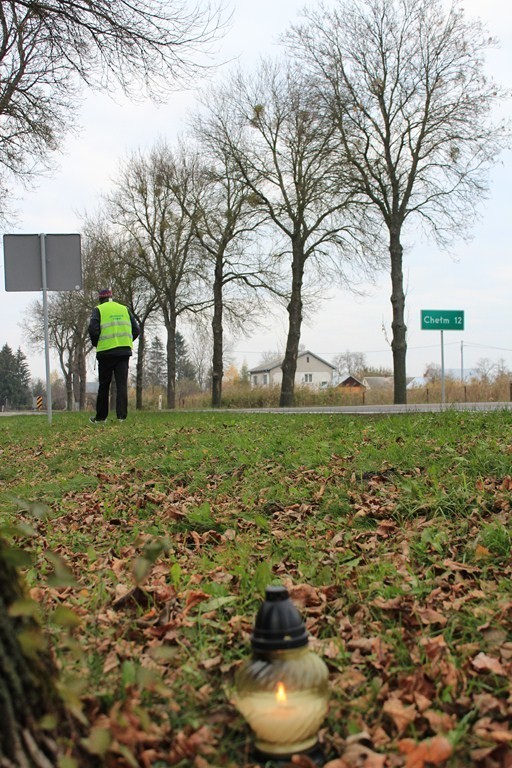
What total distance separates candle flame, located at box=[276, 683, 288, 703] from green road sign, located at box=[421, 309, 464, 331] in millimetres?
18876

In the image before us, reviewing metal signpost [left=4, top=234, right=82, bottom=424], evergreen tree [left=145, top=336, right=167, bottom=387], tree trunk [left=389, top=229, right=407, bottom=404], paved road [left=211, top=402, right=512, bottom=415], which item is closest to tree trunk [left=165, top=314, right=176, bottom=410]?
tree trunk [left=389, top=229, right=407, bottom=404]

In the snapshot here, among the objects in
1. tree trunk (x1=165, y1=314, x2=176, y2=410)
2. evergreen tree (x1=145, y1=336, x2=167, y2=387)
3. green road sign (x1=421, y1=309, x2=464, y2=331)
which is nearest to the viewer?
green road sign (x1=421, y1=309, x2=464, y2=331)

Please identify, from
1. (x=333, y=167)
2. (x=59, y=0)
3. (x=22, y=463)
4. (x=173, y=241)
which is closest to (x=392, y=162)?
(x=333, y=167)

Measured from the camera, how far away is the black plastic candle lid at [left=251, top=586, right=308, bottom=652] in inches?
74.9

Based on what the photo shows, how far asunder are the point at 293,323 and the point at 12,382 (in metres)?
82.2

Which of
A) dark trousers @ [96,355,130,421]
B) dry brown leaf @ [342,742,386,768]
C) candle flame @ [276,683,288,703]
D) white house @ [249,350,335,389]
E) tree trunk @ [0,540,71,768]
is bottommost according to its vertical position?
dry brown leaf @ [342,742,386,768]

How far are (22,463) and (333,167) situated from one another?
17.4 m

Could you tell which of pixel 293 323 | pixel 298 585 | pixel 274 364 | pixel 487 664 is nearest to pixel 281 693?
→ pixel 487 664

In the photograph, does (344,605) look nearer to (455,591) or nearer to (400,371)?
(455,591)

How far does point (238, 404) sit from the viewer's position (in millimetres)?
39406

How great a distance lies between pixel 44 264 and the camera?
12.6m

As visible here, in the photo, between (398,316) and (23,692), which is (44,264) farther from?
(398,316)

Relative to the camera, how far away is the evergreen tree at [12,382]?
327 ft

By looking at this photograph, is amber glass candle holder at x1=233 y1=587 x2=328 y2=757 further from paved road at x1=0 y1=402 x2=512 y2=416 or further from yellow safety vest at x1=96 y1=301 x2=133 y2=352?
yellow safety vest at x1=96 y1=301 x2=133 y2=352
